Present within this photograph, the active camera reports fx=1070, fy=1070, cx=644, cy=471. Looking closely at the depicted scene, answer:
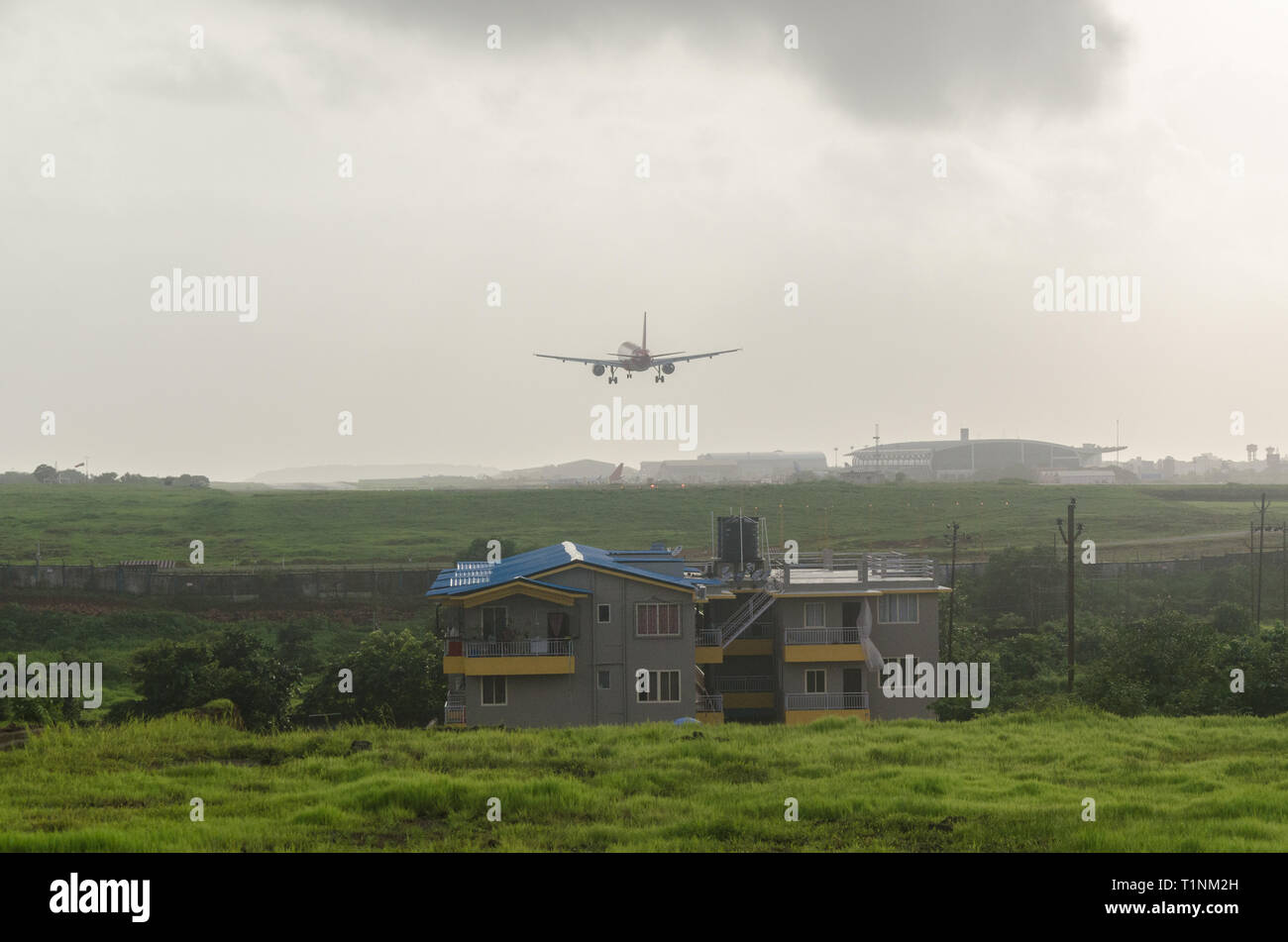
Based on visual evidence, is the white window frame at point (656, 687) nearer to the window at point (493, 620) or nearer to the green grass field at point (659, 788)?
the window at point (493, 620)

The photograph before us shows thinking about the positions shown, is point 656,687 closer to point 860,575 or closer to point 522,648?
point 522,648

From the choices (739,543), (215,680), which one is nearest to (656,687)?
(739,543)

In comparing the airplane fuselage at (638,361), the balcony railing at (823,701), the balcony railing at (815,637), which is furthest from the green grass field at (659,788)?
the airplane fuselage at (638,361)

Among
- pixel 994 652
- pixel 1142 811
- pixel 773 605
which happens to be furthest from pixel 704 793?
pixel 994 652

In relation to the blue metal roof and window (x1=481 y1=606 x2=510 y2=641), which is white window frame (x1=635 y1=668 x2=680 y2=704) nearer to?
the blue metal roof

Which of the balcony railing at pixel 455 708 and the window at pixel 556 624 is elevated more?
the window at pixel 556 624

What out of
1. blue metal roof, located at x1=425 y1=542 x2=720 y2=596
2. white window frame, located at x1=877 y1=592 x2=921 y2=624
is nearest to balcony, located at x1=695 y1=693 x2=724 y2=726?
blue metal roof, located at x1=425 y1=542 x2=720 y2=596
